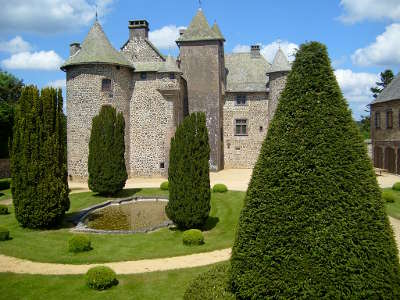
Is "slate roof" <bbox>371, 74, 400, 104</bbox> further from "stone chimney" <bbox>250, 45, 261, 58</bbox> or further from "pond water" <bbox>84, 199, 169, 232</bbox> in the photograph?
"pond water" <bbox>84, 199, 169, 232</bbox>

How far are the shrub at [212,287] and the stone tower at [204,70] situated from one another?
1026 inches

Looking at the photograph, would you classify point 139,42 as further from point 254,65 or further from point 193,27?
point 254,65

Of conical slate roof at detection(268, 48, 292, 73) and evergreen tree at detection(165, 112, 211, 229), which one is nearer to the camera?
evergreen tree at detection(165, 112, 211, 229)

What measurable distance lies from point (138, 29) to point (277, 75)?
13581mm

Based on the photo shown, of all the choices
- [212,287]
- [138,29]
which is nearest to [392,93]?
[138,29]

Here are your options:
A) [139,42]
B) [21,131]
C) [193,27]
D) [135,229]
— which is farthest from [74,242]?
[193,27]

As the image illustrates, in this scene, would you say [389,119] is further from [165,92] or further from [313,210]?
[313,210]

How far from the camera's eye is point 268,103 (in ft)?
118

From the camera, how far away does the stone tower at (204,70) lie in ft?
111

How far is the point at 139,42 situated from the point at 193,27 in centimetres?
584

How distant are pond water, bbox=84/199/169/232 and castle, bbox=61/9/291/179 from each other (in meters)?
9.19

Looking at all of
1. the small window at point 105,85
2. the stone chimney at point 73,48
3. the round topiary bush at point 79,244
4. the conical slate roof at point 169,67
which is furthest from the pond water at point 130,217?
the stone chimney at point 73,48

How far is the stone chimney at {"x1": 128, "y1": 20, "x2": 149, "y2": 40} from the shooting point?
31766 millimetres

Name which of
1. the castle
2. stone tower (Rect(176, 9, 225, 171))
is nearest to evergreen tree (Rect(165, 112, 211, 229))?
the castle
